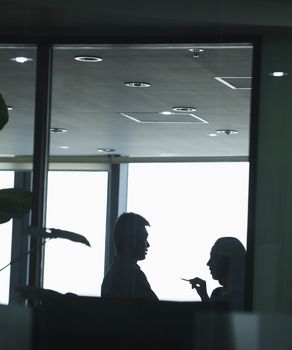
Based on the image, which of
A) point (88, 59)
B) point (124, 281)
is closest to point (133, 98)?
point (88, 59)

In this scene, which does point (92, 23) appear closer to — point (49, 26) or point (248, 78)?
point (49, 26)

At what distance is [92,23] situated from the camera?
16.1 feet

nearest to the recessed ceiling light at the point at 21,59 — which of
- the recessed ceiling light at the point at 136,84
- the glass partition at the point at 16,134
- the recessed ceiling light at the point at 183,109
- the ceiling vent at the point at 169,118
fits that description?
the glass partition at the point at 16,134

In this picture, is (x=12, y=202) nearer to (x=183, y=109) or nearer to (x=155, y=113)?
(x=155, y=113)

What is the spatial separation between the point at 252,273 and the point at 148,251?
62 cm

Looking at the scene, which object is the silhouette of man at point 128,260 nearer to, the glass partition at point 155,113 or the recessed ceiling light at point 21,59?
the glass partition at point 155,113

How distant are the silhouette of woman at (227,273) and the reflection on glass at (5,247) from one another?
1076 millimetres

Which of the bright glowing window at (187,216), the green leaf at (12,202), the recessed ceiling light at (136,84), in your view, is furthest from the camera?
the recessed ceiling light at (136,84)

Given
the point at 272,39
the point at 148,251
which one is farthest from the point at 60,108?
the point at 272,39

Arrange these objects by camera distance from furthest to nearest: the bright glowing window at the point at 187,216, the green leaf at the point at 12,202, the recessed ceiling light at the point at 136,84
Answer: the recessed ceiling light at the point at 136,84 < the bright glowing window at the point at 187,216 < the green leaf at the point at 12,202

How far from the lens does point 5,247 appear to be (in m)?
4.95

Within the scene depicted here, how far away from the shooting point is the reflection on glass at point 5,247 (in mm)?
4863

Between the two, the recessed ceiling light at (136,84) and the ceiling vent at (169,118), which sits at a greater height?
the recessed ceiling light at (136,84)

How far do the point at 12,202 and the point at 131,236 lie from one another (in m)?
1.11
